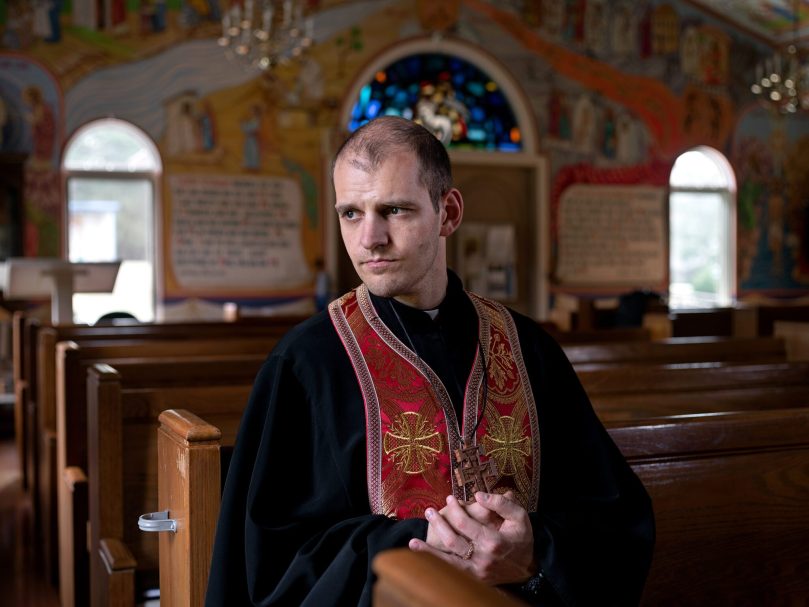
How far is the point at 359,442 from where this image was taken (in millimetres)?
1742

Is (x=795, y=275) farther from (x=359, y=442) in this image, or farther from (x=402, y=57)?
(x=359, y=442)

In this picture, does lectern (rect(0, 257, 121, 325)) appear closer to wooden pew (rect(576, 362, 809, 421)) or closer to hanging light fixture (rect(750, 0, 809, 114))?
wooden pew (rect(576, 362, 809, 421))

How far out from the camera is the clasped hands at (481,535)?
1600 millimetres

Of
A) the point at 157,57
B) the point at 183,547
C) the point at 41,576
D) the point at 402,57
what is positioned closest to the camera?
the point at 183,547

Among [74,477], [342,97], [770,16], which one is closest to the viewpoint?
[74,477]

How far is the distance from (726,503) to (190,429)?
1.30 m

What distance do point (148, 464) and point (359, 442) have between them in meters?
1.67

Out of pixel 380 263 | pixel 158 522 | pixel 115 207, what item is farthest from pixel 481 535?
pixel 115 207

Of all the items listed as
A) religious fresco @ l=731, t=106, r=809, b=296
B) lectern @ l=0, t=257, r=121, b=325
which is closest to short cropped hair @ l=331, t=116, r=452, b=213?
lectern @ l=0, t=257, r=121, b=325

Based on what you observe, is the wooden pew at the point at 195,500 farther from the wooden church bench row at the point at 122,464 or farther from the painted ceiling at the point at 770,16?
the painted ceiling at the point at 770,16

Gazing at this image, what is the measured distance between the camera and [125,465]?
10.4 feet

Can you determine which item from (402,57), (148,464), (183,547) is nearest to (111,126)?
(402,57)

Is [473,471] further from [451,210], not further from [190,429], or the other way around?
[190,429]

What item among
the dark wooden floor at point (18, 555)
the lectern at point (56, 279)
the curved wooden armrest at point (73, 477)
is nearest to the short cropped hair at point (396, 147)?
the curved wooden armrest at point (73, 477)
